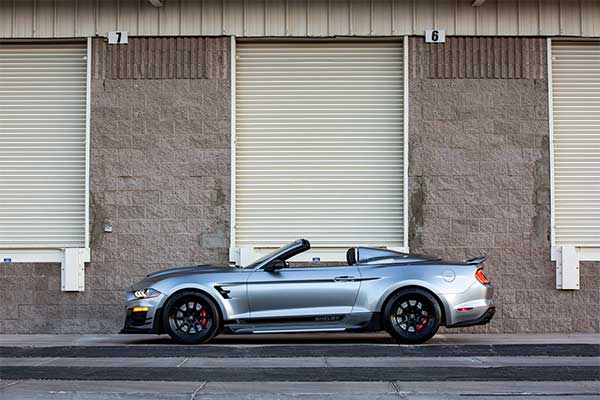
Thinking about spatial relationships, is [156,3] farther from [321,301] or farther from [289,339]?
[321,301]

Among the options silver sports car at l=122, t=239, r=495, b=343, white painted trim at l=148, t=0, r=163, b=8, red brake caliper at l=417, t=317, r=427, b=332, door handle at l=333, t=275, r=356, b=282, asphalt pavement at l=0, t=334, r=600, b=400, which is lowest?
asphalt pavement at l=0, t=334, r=600, b=400

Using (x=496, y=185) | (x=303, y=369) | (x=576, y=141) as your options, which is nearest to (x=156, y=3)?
(x=496, y=185)

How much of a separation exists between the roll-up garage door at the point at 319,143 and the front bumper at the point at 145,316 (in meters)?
3.27

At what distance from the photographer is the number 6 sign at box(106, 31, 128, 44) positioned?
15.4 meters

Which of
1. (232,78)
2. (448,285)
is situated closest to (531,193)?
(448,285)

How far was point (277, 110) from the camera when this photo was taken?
50.9 ft

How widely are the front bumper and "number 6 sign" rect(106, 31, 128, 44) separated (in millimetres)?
5009

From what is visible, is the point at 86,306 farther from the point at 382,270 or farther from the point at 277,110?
the point at 382,270

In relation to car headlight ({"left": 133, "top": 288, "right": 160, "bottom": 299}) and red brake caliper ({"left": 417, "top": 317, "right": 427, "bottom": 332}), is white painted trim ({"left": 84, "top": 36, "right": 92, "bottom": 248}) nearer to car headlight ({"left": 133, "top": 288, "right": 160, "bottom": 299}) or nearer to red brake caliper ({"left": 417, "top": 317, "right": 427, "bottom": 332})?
car headlight ({"left": 133, "top": 288, "right": 160, "bottom": 299})

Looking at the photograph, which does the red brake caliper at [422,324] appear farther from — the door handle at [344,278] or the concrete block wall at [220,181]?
the concrete block wall at [220,181]

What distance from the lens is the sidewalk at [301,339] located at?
1273cm

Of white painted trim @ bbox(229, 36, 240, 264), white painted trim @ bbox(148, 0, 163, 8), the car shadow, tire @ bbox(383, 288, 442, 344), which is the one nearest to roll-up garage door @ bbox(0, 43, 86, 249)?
white painted trim @ bbox(148, 0, 163, 8)

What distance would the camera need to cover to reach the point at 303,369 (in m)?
9.58

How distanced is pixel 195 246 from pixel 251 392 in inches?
281
